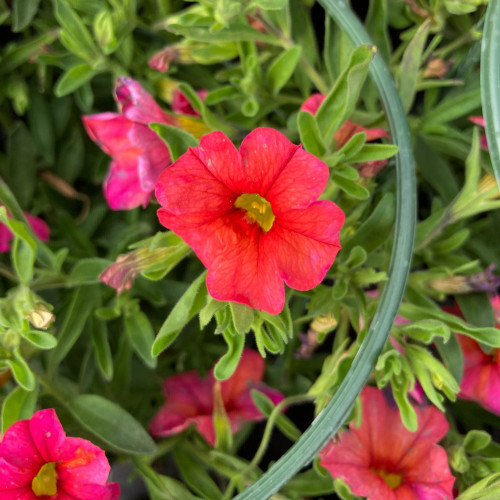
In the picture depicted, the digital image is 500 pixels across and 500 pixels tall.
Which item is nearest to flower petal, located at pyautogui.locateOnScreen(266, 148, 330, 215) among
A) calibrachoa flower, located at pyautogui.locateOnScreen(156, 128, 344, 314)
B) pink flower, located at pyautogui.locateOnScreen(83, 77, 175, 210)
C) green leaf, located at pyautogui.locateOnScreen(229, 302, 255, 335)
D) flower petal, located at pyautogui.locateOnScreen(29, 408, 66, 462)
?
calibrachoa flower, located at pyautogui.locateOnScreen(156, 128, 344, 314)

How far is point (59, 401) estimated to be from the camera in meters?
0.88

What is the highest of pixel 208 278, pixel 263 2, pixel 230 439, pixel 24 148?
pixel 263 2

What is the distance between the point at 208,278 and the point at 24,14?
1.93ft

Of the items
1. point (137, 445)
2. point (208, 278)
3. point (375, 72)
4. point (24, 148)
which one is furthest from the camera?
point (24, 148)

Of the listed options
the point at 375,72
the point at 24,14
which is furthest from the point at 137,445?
the point at 24,14

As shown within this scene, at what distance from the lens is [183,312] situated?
686 mm

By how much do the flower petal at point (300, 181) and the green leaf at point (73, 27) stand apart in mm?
484

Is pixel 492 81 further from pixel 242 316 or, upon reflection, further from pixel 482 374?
pixel 482 374

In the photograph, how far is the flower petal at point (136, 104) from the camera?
2.57 ft

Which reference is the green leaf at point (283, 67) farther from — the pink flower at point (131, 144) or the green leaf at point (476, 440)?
the green leaf at point (476, 440)

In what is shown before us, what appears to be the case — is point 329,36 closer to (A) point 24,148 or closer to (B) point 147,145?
(B) point 147,145

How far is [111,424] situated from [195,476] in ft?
0.53

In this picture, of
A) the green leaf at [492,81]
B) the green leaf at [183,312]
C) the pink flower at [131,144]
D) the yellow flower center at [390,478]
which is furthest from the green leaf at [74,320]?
the green leaf at [492,81]

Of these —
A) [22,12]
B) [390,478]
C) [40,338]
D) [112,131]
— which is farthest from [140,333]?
[22,12]
